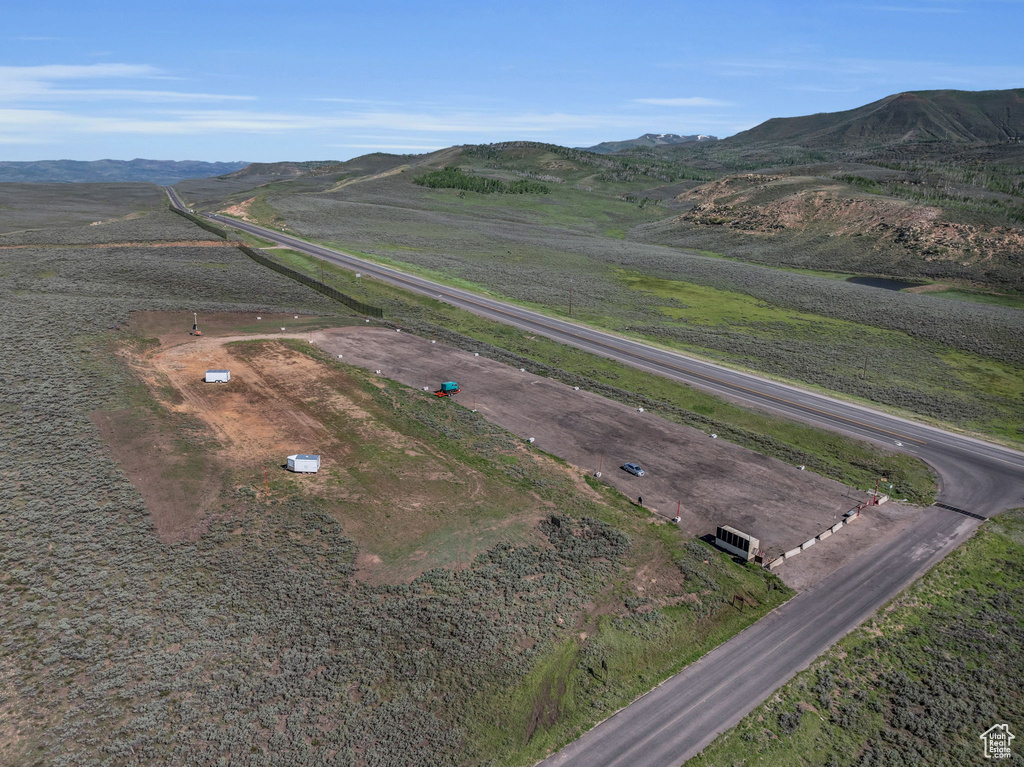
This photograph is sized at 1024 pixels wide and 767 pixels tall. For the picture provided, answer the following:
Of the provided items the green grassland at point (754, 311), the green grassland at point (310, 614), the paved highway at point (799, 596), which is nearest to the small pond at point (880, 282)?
the green grassland at point (754, 311)

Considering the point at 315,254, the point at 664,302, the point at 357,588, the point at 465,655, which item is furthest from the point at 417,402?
the point at 315,254

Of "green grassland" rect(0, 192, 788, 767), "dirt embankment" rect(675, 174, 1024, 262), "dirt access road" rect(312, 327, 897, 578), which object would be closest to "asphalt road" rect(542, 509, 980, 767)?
"green grassland" rect(0, 192, 788, 767)

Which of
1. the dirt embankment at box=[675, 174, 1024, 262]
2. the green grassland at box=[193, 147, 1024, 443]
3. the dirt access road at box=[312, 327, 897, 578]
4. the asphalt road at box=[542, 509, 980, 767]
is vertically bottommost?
the asphalt road at box=[542, 509, 980, 767]

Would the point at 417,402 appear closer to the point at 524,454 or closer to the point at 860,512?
the point at 524,454

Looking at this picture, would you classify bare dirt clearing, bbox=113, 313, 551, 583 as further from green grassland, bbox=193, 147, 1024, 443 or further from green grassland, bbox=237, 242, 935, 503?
green grassland, bbox=193, 147, 1024, 443

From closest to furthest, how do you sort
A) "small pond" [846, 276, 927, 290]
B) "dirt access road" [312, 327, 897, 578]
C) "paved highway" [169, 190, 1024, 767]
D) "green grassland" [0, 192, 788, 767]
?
"green grassland" [0, 192, 788, 767] → "paved highway" [169, 190, 1024, 767] → "dirt access road" [312, 327, 897, 578] → "small pond" [846, 276, 927, 290]

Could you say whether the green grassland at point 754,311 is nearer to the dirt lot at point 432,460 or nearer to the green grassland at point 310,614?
the dirt lot at point 432,460
